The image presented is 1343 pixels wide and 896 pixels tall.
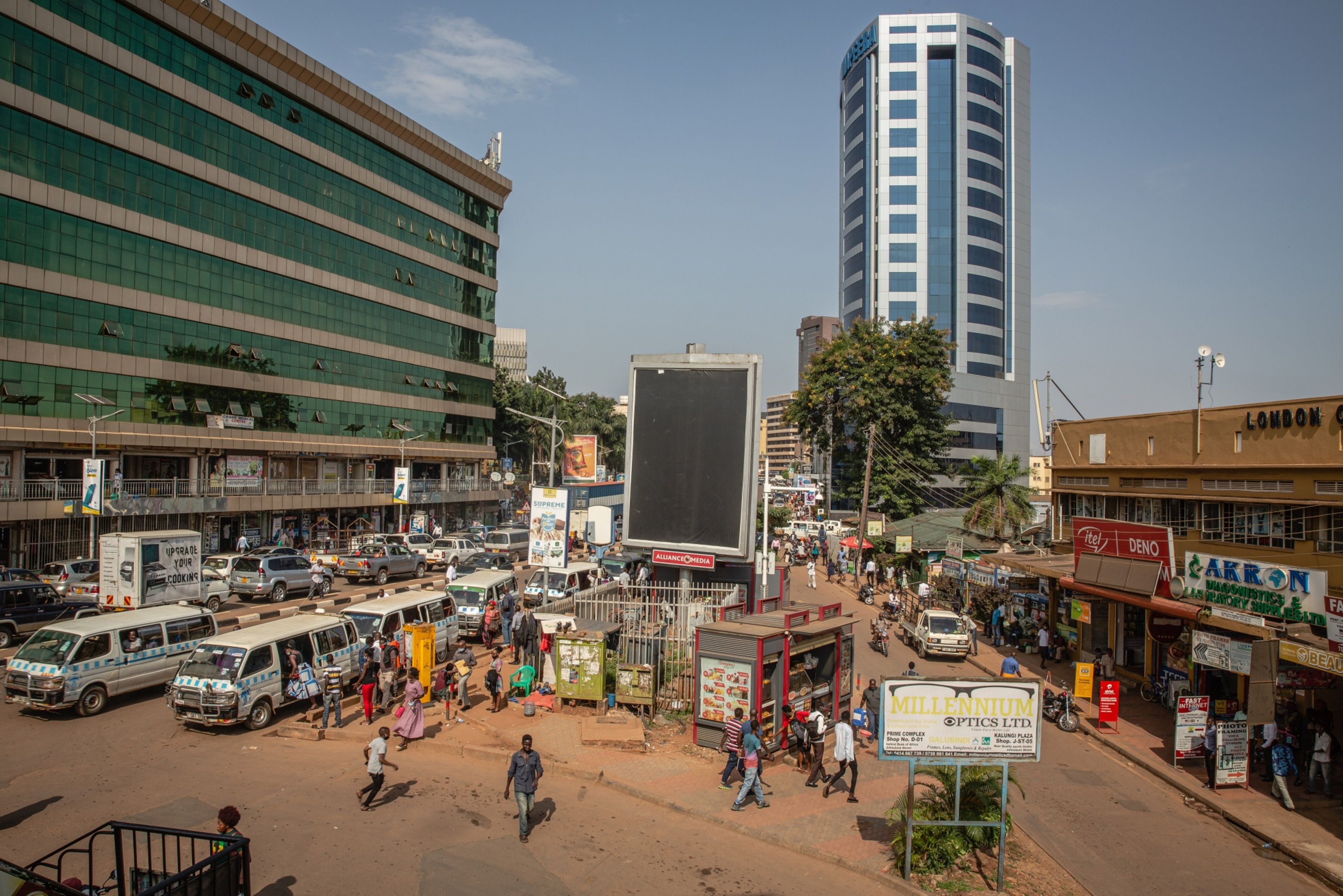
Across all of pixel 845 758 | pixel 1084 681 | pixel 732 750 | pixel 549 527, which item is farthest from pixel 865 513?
pixel 732 750

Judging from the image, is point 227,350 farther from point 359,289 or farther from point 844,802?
point 844,802

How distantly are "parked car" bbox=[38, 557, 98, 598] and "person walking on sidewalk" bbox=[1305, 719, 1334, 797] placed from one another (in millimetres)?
33342

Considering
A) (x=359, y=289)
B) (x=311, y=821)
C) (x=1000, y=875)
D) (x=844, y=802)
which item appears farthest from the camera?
A: (x=359, y=289)

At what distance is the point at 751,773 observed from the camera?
12820 millimetres

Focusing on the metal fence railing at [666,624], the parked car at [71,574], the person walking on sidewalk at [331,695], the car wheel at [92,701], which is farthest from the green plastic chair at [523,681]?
the parked car at [71,574]

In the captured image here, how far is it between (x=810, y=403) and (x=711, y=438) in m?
34.5

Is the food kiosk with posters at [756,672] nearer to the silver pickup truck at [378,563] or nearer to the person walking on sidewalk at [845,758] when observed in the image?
the person walking on sidewalk at [845,758]

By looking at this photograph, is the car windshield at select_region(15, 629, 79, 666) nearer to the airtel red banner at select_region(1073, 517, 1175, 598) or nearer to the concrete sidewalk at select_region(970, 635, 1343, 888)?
the concrete sidewalk at select_region(970, 635, 1343, 888)

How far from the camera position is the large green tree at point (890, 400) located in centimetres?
5297

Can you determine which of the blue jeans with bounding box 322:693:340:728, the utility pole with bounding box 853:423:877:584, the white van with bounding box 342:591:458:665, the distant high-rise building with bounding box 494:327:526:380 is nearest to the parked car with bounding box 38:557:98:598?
the white van with bounding box 342:591:458:665

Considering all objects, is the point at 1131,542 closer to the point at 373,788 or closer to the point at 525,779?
the point at 525,779

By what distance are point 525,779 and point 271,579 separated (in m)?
22.2

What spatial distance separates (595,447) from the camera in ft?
196

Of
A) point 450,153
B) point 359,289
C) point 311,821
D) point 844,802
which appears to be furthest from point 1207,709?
point 450,153
